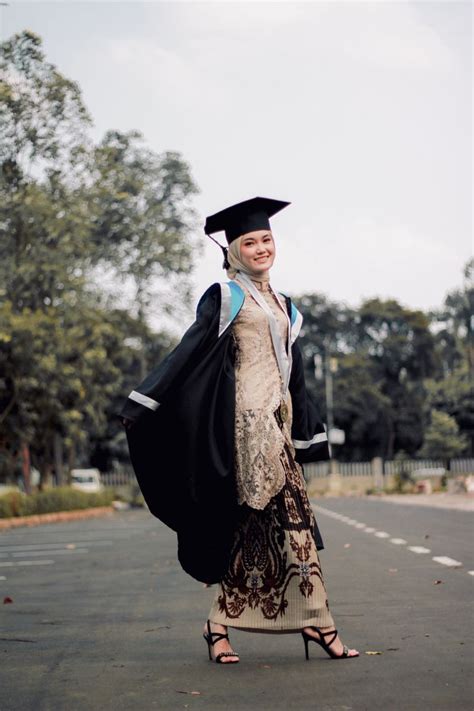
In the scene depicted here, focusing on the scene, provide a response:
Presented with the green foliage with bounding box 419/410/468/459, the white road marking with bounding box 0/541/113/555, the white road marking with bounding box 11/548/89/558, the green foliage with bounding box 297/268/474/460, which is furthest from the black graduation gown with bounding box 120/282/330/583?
the green foliage with bounding box 297/268/474/460

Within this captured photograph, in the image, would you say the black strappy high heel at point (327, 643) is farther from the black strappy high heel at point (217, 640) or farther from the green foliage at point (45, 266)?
the green foliage at point (45, 266)

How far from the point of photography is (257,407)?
6508 millimetres

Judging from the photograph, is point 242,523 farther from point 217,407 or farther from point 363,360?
point 363,360

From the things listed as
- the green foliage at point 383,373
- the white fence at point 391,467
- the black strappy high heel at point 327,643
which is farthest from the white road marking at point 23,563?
the green foliage at point 383,373

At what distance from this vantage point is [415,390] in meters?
75.7

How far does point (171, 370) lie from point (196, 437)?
0.33 meters

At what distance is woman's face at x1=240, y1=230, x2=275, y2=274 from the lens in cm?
667

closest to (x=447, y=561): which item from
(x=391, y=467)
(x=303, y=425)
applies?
(x=303, y=425)

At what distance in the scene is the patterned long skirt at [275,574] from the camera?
20.3 feet

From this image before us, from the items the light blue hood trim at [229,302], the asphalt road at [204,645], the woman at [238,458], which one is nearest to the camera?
the asphalt road at [204,645]

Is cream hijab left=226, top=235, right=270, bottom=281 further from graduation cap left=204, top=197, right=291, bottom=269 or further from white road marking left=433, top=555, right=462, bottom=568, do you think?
white road marking left=433, top=555, right=462, bottom=568

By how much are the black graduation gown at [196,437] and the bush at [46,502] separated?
21.9 m

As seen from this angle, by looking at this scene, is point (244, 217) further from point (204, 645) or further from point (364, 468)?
point (364, 468)

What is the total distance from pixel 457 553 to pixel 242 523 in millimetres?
6380
